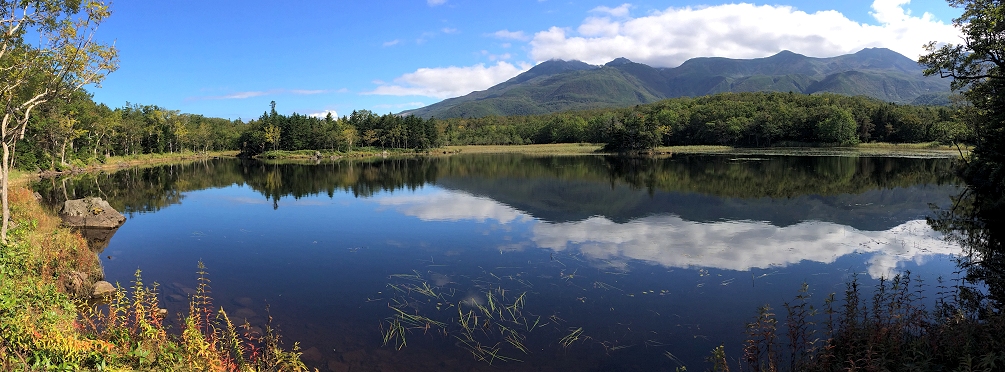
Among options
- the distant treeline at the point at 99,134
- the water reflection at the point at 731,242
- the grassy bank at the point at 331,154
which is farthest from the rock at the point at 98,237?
the grassy bank at the point at 331,154

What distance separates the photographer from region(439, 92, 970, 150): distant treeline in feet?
348

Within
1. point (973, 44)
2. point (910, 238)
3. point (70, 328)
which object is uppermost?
point (973, 44)

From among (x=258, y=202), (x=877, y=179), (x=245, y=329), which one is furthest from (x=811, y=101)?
(x=245, y=329)

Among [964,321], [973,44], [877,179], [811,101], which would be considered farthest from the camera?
[811,101]

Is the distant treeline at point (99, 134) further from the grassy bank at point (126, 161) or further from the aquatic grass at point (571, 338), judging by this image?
the aquatic grass at point (571, 338)

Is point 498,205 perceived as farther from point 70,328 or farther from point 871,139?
point 871,139

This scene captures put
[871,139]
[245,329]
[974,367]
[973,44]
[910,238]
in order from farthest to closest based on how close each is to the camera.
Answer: [871,139] < [973,44] < [910,238] < [245,329] < [974,367]

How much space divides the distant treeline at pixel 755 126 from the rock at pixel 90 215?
94214 mm

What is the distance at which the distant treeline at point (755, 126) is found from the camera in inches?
4173

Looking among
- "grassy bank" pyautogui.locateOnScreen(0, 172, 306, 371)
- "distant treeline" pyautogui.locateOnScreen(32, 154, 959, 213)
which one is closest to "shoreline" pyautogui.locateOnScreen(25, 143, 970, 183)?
"distant treeline" pyautogui.locateOnScreen(32, 154, 959, 213)

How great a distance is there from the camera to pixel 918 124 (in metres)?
103

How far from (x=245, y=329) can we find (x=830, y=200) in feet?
103

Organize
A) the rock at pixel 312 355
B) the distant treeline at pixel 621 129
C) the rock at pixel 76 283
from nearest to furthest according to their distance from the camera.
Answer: the rock at pixel 312 355, the rock at pixel 76 283, the distant treeline at pixel 621 129

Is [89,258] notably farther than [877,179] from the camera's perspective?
No
